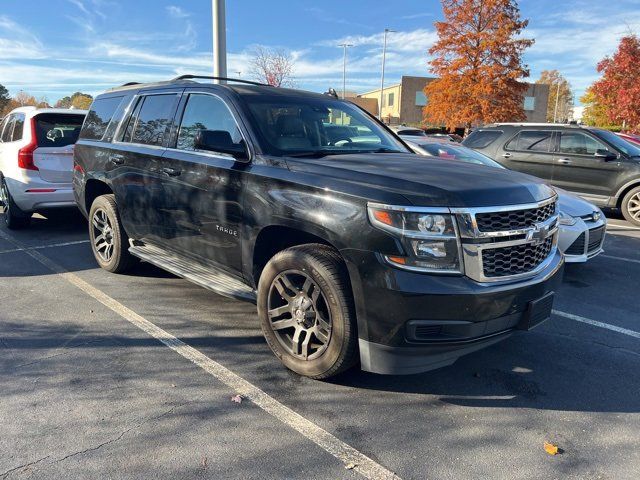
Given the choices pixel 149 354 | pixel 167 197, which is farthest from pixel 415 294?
pixel 167 197

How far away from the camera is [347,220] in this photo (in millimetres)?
2957

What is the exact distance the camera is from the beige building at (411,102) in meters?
56.3

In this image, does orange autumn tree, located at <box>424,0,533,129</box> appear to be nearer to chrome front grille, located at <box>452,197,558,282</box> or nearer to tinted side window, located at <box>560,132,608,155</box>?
tinted side window, located at <box>560,132,608,155</box>

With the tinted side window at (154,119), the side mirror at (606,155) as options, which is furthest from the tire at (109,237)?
the side mirror at (606,155)

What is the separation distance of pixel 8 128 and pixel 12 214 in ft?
5.15

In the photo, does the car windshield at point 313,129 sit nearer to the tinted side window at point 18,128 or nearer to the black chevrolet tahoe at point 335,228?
the black chevrolet tahoe at point 335,228

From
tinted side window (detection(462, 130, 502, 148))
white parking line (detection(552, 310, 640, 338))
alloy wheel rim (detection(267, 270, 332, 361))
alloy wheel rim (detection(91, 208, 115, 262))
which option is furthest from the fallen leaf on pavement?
tinted side window (detection(462, 130, 502, 148))

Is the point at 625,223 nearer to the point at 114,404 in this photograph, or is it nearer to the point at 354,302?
the point at 354,302

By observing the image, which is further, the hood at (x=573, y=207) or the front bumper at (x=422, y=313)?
the hood at (x=573, y=207)

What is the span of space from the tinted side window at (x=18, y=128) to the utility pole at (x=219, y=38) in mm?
3564

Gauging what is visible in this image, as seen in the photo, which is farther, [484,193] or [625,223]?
[625,223]

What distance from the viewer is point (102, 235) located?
572 cm

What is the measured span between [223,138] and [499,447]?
2.74 meters

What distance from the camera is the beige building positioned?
56.3 meters
